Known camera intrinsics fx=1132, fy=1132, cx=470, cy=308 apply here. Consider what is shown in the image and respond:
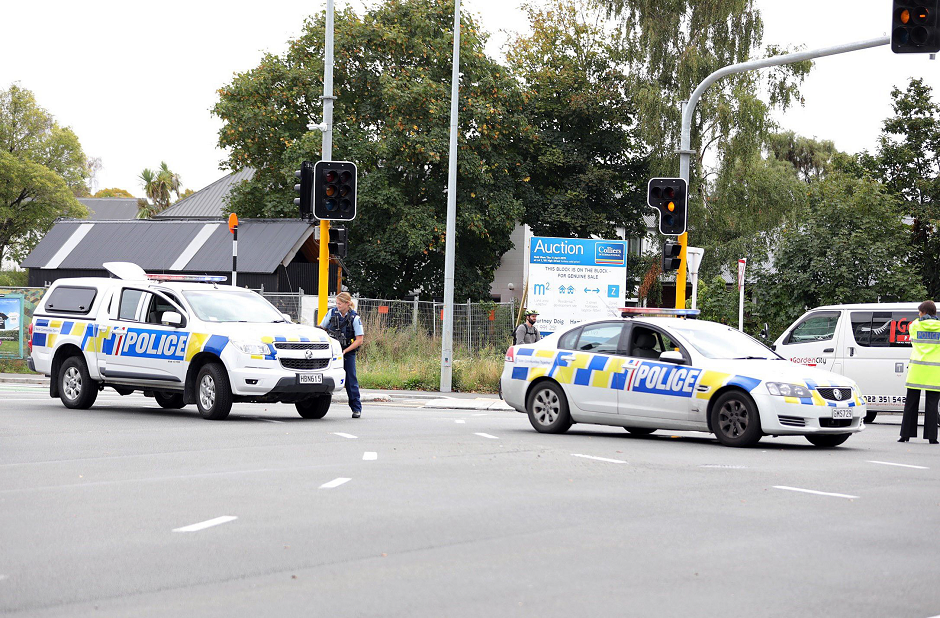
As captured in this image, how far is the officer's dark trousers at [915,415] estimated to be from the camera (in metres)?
14.5

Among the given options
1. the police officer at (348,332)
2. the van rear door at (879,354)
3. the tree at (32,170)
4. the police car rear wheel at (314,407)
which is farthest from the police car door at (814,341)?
the tree at (32,170)

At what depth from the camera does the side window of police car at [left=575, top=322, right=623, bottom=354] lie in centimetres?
1416

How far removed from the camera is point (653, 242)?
48375 mm

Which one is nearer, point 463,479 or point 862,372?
point 463,479

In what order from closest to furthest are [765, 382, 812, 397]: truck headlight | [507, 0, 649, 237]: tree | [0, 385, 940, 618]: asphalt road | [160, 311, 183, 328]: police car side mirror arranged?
[0, 385, 940, 618]: asphalt road < [765, 382, 812, 397]: truck headlight < [160, 311, 183, 328]: police car side mirror < [507, 0, 649, 237]: tree

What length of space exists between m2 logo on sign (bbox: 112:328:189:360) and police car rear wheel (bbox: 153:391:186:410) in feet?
5.82

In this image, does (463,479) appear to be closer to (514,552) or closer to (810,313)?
(514,552)

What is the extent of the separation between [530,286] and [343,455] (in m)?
16.5

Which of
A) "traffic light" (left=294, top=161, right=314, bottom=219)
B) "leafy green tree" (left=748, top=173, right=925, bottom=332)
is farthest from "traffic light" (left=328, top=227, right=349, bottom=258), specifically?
"leafy green tree" (left=748, top=173, right=925, bottom=332)

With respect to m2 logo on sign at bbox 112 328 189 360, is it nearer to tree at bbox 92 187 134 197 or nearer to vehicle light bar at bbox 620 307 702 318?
vehicle light bar at bbox 620 307 702 318

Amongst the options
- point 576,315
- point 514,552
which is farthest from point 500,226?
point 514,552

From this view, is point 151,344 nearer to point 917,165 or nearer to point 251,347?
point 251,347

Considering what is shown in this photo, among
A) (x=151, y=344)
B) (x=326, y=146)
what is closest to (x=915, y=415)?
(x=151, y=344)

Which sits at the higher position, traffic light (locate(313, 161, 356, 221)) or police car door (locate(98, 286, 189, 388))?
traffic light (locate(313, 161, 356, 221))
